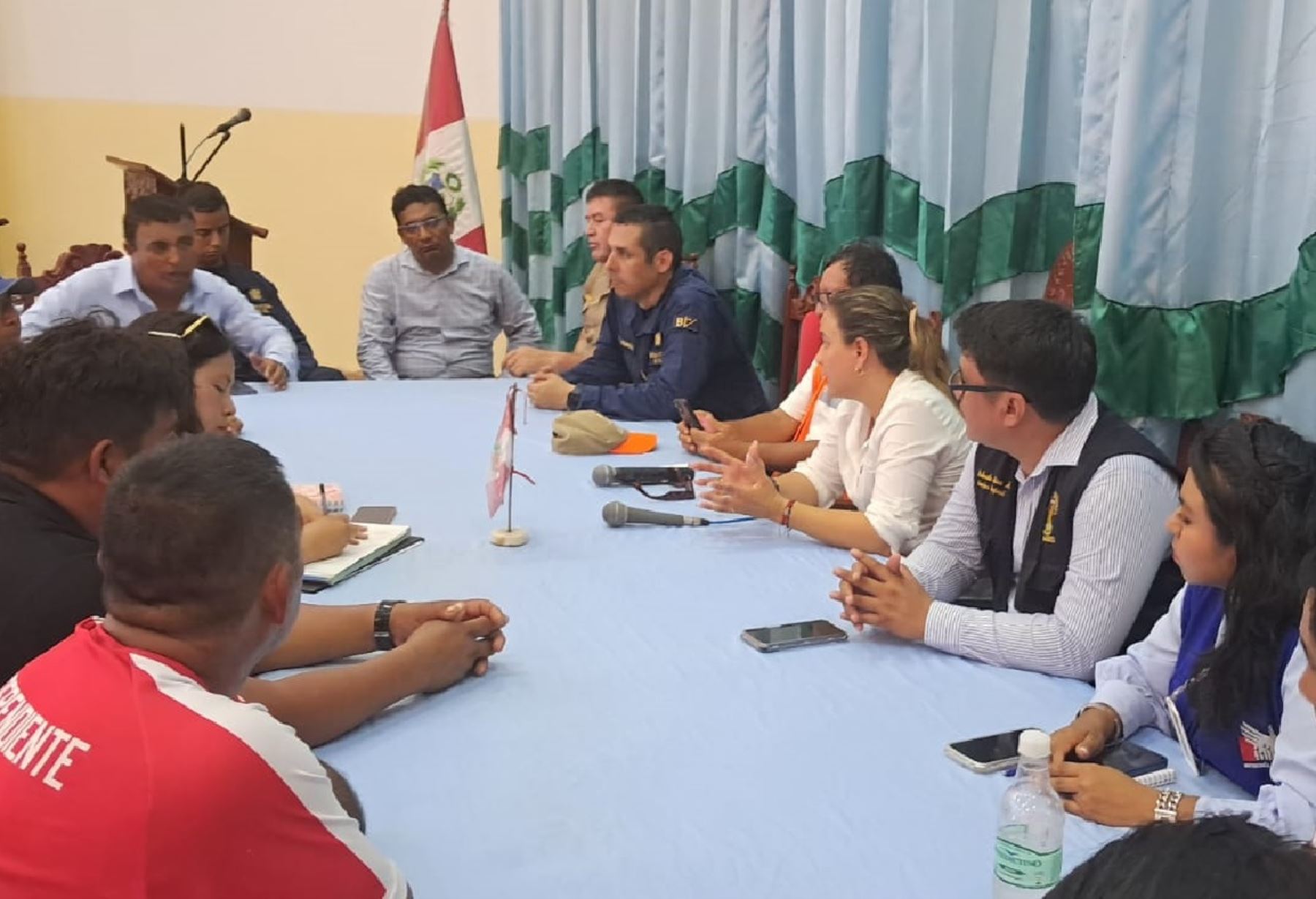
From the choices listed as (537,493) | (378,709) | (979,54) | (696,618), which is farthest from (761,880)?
(979,54)

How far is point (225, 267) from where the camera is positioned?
4.24 metres

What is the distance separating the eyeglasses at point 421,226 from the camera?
4.20 m

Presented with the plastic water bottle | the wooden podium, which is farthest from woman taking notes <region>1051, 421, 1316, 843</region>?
the wooden podium

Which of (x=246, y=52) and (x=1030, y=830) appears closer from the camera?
(x=1030, y=830)

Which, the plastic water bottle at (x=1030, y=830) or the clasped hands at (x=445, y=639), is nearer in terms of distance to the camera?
the plastic water bottle at (x=1030, y=830)

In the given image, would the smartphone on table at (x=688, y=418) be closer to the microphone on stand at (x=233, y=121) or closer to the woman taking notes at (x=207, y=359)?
the woman taking notes at (x=207, y=359)

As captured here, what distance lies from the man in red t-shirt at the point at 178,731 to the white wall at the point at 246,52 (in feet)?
17.0

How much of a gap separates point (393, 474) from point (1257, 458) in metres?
1.79

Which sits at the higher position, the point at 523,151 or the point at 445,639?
the point at 523,151

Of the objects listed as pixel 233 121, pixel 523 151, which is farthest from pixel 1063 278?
pixel 233 121

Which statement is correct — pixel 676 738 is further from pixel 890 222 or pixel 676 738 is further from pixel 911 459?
pixel 890 222

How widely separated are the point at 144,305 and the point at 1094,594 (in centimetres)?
284

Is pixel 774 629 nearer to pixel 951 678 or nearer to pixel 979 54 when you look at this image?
pixel 951 678

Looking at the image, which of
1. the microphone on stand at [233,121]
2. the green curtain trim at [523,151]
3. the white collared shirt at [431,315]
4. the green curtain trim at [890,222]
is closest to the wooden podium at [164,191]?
the microphone on stand at [233,121]
